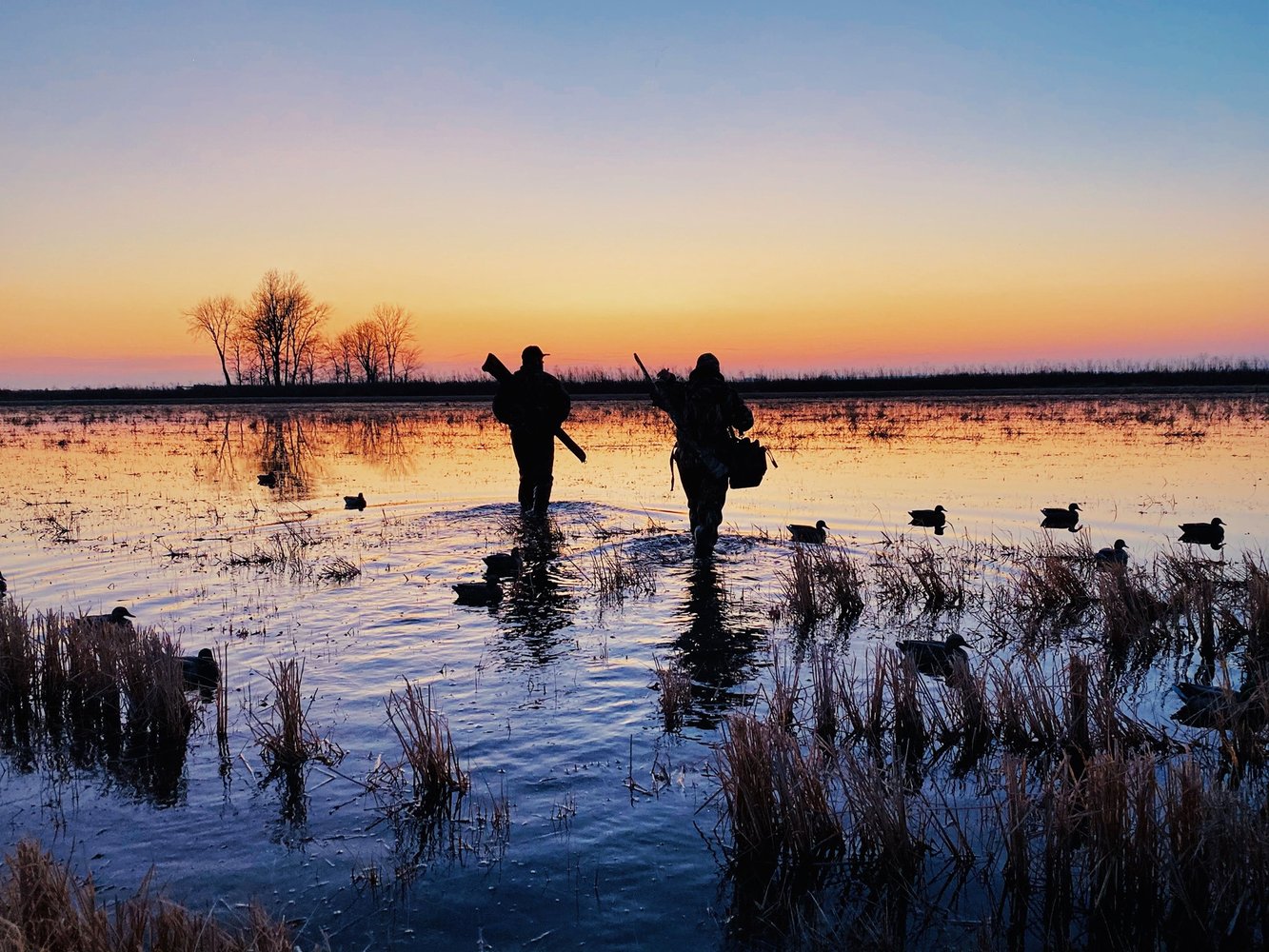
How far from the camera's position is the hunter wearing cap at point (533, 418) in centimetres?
1681

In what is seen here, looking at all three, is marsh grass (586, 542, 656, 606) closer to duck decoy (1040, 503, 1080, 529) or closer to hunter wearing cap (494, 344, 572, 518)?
hunter wearing cap (494, 344, 572, 518)

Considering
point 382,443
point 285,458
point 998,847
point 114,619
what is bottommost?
point 998,847

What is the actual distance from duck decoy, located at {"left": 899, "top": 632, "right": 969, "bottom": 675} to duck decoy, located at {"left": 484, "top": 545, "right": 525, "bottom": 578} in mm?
5308

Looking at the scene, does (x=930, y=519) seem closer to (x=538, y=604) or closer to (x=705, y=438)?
(x=705, y=438)

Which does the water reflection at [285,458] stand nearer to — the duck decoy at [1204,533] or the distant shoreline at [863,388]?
the duck decoy at [1204,533]

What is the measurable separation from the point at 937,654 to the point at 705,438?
671 centimetres

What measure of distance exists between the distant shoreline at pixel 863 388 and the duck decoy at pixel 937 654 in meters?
59.4

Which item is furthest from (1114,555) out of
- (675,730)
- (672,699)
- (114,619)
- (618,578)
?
(114,619)

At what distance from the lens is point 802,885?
4480mm

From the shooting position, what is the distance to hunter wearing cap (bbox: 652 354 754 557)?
13.4 metres

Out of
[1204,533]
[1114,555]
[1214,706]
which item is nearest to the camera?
[1214,706]

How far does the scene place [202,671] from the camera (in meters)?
7.19

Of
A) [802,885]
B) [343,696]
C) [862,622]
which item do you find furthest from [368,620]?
[802,885]

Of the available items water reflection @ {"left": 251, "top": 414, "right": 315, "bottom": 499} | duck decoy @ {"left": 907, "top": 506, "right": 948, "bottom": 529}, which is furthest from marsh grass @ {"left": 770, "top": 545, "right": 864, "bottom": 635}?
water reflection @ {"left": 251, "top": 414, "right": 315, "bottom": 499}
